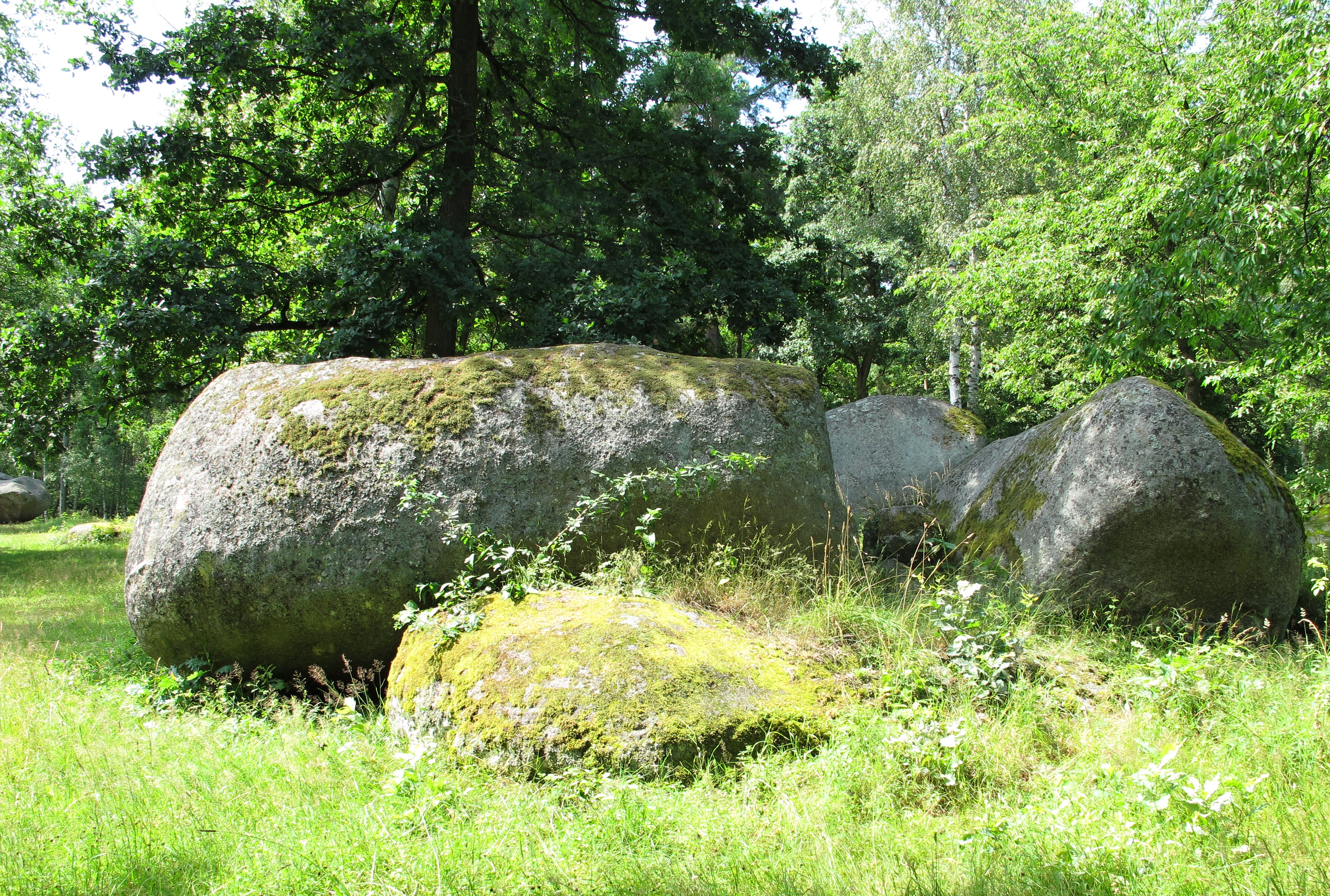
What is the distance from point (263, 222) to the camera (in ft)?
34.8

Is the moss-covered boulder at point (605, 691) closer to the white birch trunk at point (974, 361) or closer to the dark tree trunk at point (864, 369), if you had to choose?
the white birch trunk at point (974, 361)

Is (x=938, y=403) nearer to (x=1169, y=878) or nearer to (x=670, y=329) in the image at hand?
(x=670, y=329)

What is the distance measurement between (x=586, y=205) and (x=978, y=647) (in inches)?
317

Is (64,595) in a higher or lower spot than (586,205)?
lower

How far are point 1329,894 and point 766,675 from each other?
1.98 meters

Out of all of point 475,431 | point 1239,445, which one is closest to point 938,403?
point 1239,445

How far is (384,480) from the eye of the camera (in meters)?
4.70

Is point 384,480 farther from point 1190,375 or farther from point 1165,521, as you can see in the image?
point 1190,375

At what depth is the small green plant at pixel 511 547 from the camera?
413 centimetres

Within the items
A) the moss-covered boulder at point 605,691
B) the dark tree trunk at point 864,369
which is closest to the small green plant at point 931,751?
the moss-covered boulder at point 605,691

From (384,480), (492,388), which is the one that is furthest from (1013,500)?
(384,480)

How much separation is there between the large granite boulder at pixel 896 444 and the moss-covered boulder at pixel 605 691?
4.83 m

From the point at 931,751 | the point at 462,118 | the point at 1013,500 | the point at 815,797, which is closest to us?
the point at 815,797

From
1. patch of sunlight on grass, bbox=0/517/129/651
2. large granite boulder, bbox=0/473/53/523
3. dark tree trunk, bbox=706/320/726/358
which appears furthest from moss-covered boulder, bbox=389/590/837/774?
large granite boulder, bbox=0/473/53/523
